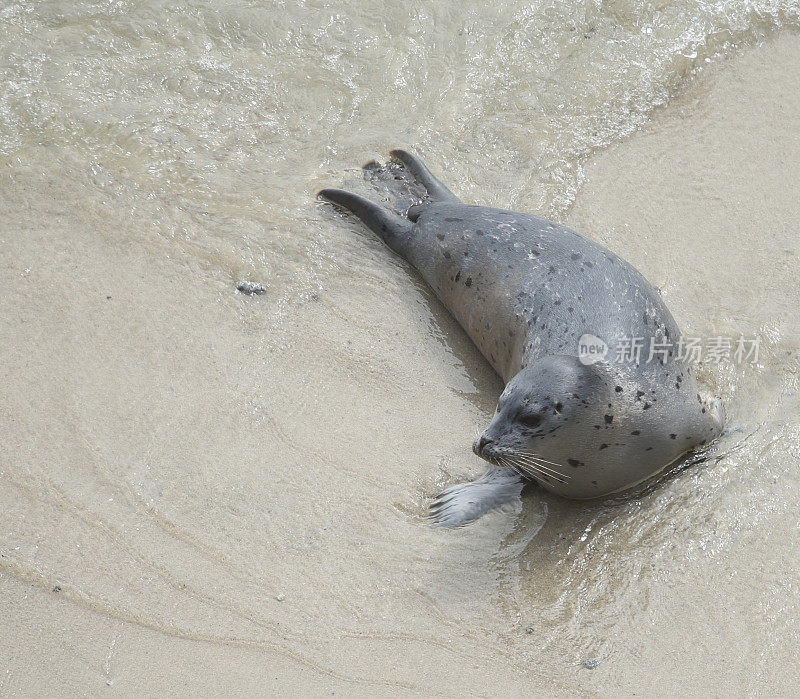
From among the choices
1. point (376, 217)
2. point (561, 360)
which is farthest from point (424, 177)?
point (561, 360)

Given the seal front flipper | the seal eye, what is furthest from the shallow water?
the seal eye

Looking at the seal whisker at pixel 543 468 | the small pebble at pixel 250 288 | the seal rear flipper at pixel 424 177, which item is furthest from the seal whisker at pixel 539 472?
the seal rear flipper at pixel 424 177

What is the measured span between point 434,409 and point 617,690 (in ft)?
4.51

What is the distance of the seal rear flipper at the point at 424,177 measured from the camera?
4.71 m

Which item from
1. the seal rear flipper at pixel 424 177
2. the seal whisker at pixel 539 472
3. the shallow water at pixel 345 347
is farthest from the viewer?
the seal rear flipper at pixel 424 177

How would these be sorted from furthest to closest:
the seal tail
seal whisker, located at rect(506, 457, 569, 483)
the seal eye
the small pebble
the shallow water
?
the seal tail → the small pebble → seal whisker, located at rect(506, 457, 569, 483) → the seal eye → the shallow water

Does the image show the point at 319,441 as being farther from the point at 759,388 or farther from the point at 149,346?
the point at 759,388

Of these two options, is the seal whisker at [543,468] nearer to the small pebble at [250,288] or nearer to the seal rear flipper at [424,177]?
the small pebble at [250,288]

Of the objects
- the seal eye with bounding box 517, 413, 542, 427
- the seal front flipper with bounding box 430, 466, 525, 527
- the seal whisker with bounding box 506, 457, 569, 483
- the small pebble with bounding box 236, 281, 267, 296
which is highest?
the seal eye with bounding box 517, 413, 542, 427

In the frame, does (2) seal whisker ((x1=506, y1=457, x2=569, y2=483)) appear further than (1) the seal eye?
Yes

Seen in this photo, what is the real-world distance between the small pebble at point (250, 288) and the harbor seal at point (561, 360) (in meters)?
0.84

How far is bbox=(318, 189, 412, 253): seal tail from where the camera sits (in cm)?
454

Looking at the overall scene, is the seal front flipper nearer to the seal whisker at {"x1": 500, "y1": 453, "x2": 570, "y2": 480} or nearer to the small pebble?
the seal whisker at {"x1": 500, "y1": 453, "x2": 570, "y2": 480}

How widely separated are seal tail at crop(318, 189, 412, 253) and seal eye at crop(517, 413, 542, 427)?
1.53m
